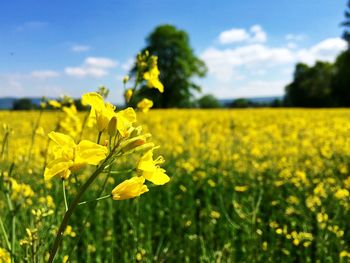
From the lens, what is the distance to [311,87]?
168 feet

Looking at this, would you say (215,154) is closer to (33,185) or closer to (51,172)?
(33,185)

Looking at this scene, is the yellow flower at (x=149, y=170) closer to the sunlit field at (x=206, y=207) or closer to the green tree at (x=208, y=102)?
the sunlit field at (x=206, y=207)

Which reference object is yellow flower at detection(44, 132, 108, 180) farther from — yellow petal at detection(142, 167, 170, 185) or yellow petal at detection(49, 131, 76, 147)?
yellow petal at detection(142, 167, 170, 185)

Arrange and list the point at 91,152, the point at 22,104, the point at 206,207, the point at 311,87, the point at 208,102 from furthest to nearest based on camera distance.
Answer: the point at 208,102
the point at 311,87
the point at 22,104
the point at 206,207
the point at 91,152

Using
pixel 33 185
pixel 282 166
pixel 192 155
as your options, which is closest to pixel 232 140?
pixel 192 155

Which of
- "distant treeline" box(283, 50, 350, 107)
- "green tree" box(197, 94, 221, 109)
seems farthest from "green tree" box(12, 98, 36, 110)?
"green tree" box(197, 94, 221, 109)

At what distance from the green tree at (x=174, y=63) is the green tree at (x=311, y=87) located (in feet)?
50.6

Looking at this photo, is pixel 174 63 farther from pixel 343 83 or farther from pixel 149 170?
pixel 149 170

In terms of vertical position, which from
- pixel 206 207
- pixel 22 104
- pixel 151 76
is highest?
pixel 151 76

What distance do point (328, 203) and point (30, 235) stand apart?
8.89 feet

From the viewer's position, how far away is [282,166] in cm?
427

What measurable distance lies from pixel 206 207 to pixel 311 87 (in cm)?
5126

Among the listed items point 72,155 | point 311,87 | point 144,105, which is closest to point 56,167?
point 72,155

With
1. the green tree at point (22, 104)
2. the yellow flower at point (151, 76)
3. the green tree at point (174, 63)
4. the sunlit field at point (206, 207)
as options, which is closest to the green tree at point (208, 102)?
the green tree at point (174, 63)
